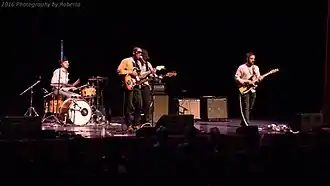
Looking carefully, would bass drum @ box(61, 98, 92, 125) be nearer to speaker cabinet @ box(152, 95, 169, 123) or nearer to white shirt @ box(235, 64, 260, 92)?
speaker cabinet @ box(152, 95, 169, 123)

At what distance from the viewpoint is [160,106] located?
14219 millimetres

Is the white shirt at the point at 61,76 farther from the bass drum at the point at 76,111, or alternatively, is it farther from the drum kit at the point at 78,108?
the bass drum at the point at 76,111

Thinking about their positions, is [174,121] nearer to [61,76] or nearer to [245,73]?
[245,73]

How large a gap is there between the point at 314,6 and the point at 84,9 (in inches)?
246

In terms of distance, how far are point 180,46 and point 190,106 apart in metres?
1.95

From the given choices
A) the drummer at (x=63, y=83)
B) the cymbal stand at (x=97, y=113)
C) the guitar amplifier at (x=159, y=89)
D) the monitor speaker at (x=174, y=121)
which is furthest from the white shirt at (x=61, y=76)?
the monitor speaker at (x=174, y=121)

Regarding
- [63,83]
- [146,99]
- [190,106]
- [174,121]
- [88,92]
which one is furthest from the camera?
[190,106]

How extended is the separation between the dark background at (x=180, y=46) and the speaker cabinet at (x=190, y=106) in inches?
28.7

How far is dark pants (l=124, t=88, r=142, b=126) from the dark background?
473 centimetres

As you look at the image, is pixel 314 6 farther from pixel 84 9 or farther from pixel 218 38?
pixel 84 9

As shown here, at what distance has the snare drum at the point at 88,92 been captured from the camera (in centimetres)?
1403

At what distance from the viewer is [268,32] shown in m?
16.3

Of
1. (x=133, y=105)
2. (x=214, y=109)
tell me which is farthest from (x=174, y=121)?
(x=214, y=109)

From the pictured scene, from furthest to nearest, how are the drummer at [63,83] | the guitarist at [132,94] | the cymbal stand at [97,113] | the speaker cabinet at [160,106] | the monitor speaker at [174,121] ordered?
the cymbal stand at [97,113] → the speaker cabinet at [160,106] → the drummer at [63,83] → the guitarist at [132,94] → the monitor speaker at [174,121]
